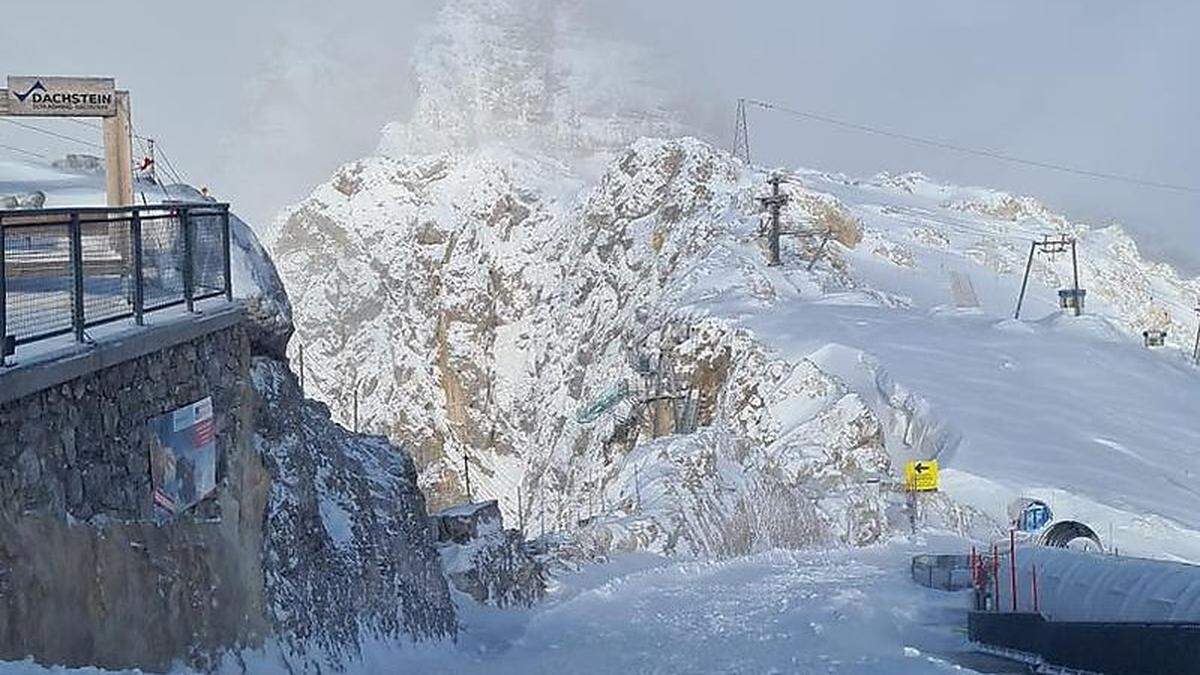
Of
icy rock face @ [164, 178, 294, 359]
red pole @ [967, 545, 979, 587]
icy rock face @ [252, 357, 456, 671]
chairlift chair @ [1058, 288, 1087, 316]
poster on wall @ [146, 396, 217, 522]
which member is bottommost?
red pole @ [967, 545, 979, 587]

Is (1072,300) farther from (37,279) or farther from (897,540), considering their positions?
(37,279)

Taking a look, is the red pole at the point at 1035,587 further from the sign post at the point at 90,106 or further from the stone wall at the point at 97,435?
the sign post at the point at 90,106

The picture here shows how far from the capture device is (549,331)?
98.0 metres

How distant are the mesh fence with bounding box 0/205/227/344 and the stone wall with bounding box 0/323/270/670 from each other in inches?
15.1

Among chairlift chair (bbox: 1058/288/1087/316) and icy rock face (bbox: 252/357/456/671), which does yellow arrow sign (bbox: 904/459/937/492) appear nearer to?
icy rock face (bbox: 252/357/456/671)

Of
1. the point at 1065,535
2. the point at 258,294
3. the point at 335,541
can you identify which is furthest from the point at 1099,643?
the point at 1065,535

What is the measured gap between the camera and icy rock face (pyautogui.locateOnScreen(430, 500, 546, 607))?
21438 millimetres

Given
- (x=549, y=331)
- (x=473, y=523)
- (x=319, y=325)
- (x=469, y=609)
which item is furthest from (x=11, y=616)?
(x=319, y=325)

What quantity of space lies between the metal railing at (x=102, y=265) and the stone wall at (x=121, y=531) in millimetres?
361

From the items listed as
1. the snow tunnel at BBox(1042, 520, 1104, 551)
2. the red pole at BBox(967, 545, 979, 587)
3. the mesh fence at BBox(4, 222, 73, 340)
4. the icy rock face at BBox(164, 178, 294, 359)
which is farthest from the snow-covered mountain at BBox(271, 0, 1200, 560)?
the mesh fence at BBox(4, 222, 73, 340)

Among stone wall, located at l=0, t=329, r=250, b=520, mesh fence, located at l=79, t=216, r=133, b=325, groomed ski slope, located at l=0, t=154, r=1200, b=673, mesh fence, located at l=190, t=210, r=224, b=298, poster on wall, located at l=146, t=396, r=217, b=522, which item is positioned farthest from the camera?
groomed ski slope, located at l=0, t=154, r=1200, b=673

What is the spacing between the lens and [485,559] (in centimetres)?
2223

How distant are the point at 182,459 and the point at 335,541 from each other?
4356 mm

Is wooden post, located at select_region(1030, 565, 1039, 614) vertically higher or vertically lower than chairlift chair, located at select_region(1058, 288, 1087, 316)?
lower
